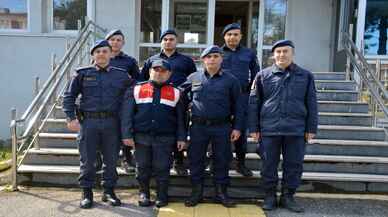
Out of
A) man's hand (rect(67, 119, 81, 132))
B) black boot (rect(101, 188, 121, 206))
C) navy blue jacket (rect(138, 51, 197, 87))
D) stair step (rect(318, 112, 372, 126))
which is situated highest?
navy blue jacket (rect(138, 51, 197, 87))

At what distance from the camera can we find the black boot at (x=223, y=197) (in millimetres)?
4895

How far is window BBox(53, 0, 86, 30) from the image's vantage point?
9.22 meters

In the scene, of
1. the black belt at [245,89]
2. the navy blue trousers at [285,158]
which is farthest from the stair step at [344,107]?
the navy blue trousers at [285,158]

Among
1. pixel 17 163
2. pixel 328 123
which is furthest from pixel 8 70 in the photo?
pixel 328 123

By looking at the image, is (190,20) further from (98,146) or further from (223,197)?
(223,197)

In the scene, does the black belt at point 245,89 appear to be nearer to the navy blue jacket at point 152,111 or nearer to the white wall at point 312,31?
the navy blue jacket at point 152,111

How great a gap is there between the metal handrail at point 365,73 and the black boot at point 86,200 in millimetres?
3949

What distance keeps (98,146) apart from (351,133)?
3632 millimetres

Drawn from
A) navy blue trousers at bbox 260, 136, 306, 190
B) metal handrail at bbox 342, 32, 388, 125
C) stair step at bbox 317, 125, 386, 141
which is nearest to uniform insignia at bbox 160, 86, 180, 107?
navy blue trousers at bbox 260, 136, 306, 190

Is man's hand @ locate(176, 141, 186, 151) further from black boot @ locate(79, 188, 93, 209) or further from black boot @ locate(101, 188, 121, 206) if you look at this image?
black boot @ locate(79, 188, 93, 209)

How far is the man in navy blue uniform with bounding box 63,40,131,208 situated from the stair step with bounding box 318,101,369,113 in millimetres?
3492

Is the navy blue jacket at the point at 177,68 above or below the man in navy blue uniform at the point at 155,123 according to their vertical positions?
above

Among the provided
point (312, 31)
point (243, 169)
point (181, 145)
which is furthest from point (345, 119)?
point (181, 145)

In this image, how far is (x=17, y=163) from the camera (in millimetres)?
5512
